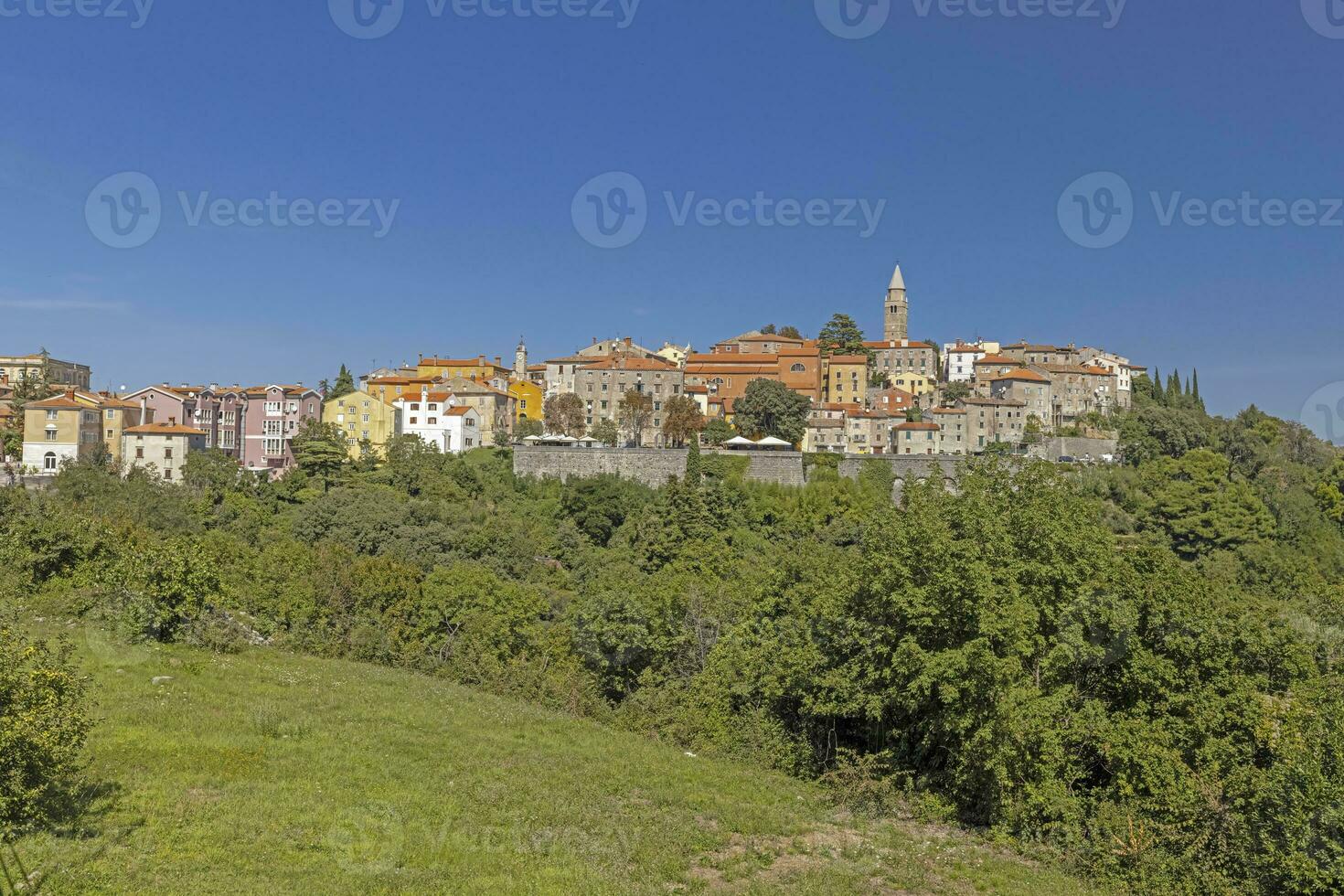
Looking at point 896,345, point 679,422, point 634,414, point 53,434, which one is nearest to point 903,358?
point 896,345

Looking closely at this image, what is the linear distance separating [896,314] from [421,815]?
307ft

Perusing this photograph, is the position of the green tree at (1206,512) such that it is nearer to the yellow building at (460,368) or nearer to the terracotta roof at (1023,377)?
the terracotta roof at (1023,377)

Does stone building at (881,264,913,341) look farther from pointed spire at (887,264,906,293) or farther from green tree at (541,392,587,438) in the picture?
green tree at (541,392,587,438)

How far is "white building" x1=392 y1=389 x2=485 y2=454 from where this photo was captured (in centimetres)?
6241

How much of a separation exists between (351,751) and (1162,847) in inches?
396

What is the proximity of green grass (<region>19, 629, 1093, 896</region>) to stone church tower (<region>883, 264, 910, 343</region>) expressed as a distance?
87.5 metres

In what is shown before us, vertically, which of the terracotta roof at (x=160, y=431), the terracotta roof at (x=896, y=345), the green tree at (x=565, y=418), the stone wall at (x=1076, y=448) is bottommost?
the terracotta roof at (x=160, y=431)

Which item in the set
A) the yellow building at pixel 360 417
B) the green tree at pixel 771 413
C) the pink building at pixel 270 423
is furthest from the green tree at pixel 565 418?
the pink building at pixel 270 423

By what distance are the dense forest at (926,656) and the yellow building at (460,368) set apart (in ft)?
151

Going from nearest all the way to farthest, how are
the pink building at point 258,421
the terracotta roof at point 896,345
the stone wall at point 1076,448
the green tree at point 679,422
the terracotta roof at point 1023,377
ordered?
the pink building at point 258,421
the green tree at point 679,422
the stone wall at point 1076,448
the terracotta roof at point 1023,377
the terracotta roof at point 896,345

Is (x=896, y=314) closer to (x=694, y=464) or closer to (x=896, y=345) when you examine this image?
(x=896, y=345)

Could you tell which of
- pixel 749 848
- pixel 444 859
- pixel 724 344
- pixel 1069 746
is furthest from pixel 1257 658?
pixel 724 344

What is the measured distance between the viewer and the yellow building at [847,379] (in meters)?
75.0

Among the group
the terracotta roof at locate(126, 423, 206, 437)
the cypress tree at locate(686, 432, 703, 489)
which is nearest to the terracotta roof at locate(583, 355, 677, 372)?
the cypress tree at locate(686, 432, 703, 489)
